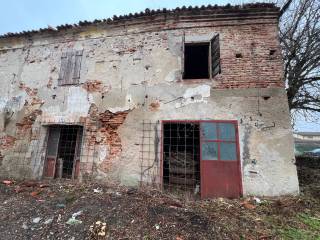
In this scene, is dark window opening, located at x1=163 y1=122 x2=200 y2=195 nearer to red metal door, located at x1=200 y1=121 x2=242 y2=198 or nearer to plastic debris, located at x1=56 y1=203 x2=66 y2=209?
red metal door, located at x1=200 y1=121 x2=242 y2=198

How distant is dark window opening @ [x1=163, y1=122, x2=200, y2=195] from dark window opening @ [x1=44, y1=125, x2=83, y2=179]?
2771 millimetres

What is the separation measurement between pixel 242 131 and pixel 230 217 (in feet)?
7.65

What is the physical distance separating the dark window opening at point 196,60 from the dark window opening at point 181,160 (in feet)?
6.27

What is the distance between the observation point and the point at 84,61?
785 cm

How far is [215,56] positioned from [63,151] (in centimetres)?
567

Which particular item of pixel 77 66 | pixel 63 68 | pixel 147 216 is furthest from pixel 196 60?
pixel 147 216

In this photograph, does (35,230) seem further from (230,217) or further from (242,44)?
(242,44)

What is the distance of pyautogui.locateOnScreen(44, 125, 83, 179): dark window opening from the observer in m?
7.46

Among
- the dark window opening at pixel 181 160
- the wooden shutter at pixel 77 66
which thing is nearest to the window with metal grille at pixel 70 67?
the wooden shutter at pixel 77 66

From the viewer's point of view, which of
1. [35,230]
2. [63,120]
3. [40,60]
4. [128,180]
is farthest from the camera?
[40,60]

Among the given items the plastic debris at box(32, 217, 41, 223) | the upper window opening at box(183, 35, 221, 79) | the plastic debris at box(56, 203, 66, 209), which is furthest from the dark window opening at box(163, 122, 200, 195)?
the plastic debris at box(32, 217, 41, 223)

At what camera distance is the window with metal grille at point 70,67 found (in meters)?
7.77

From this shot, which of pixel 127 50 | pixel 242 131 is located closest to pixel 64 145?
pixel 127 50

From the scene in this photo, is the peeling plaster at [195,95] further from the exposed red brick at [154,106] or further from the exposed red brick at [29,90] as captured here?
the exposed red brick at [29,90]
